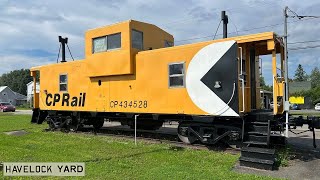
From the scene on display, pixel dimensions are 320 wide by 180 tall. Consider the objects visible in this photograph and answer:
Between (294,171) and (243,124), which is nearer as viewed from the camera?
(294,171)

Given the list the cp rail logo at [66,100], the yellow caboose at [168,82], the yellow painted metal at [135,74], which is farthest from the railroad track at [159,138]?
the cp rail logo at [66,100]

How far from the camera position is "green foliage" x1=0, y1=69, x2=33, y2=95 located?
15100 centimetres

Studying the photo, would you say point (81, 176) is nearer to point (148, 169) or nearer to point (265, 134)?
point (148, 169)

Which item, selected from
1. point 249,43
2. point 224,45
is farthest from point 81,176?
point 249,43

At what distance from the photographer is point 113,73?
1330 cm

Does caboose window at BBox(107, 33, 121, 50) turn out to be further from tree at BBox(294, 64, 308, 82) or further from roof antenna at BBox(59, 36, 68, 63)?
tree at BBox(294, 64, 308, 82)

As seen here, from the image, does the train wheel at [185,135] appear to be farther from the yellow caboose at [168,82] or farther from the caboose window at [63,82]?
the caboose window at [63,82]

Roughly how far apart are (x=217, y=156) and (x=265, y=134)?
147 cm

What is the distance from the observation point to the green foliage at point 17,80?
151 m

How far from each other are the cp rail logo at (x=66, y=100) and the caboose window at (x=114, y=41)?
2.86 m

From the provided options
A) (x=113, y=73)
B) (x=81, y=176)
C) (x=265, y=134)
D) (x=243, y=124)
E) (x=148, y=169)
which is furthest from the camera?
(x=113, y=73)

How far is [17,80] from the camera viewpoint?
503 feet

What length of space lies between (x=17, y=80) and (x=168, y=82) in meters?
155

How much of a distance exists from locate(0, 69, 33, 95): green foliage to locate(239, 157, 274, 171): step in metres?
151
